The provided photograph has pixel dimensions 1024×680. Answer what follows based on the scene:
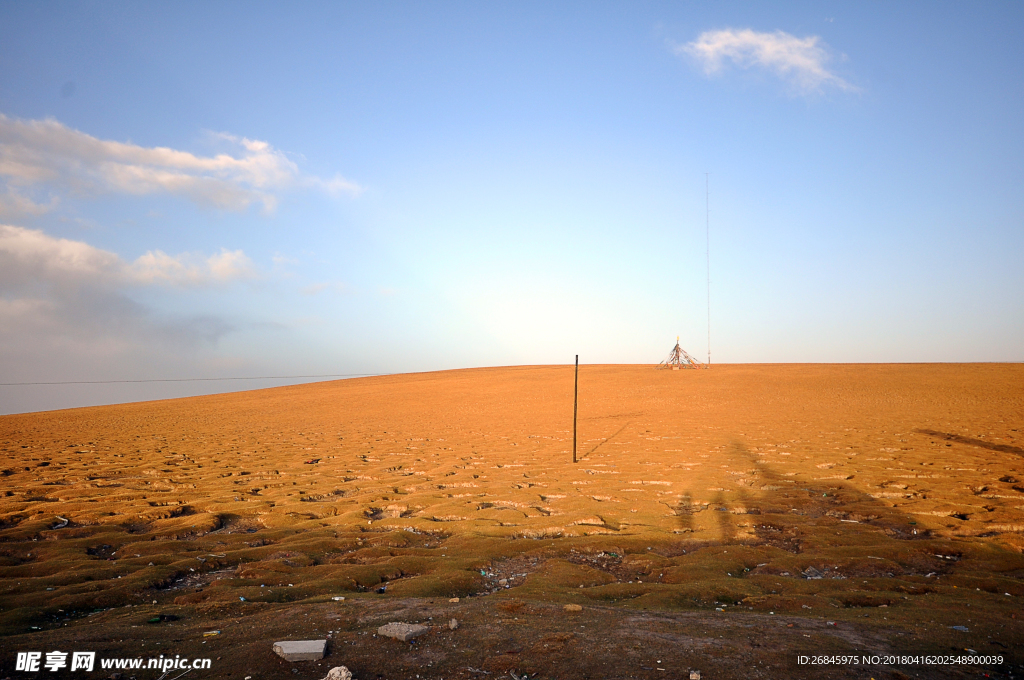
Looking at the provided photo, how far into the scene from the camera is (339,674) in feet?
14.3

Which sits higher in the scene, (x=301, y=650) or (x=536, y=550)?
(x=301, y=650)

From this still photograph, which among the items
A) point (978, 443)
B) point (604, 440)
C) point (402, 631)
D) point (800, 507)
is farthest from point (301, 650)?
point (978, 443)

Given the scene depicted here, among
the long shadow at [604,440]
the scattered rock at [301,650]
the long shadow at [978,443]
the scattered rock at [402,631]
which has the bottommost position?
the long shadow at [604,440]

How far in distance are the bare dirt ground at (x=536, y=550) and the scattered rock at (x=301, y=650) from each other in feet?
0.25

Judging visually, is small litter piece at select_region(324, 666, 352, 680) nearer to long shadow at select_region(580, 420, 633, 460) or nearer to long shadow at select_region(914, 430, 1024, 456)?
long shadow at select_region(580, 420, 633, 460)

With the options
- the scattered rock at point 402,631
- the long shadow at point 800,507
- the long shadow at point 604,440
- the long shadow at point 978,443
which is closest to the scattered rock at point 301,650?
the scattered rock at point 402,631

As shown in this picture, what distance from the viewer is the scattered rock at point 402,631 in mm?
5176

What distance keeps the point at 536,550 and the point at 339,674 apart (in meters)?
5.22

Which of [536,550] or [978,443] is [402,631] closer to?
[536,550]

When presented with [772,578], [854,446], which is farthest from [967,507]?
[854,446]

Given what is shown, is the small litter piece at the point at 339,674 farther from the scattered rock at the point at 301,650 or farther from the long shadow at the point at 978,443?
the long shadow at the point at 978,443

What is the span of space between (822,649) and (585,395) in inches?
1456

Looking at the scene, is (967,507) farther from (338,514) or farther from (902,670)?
(338,514)

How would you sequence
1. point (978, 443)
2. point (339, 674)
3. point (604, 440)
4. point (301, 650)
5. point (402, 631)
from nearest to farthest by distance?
point (339, 674)
point (301, 650)
point (402, 631)
point (978, 443)
point (604, 440)
